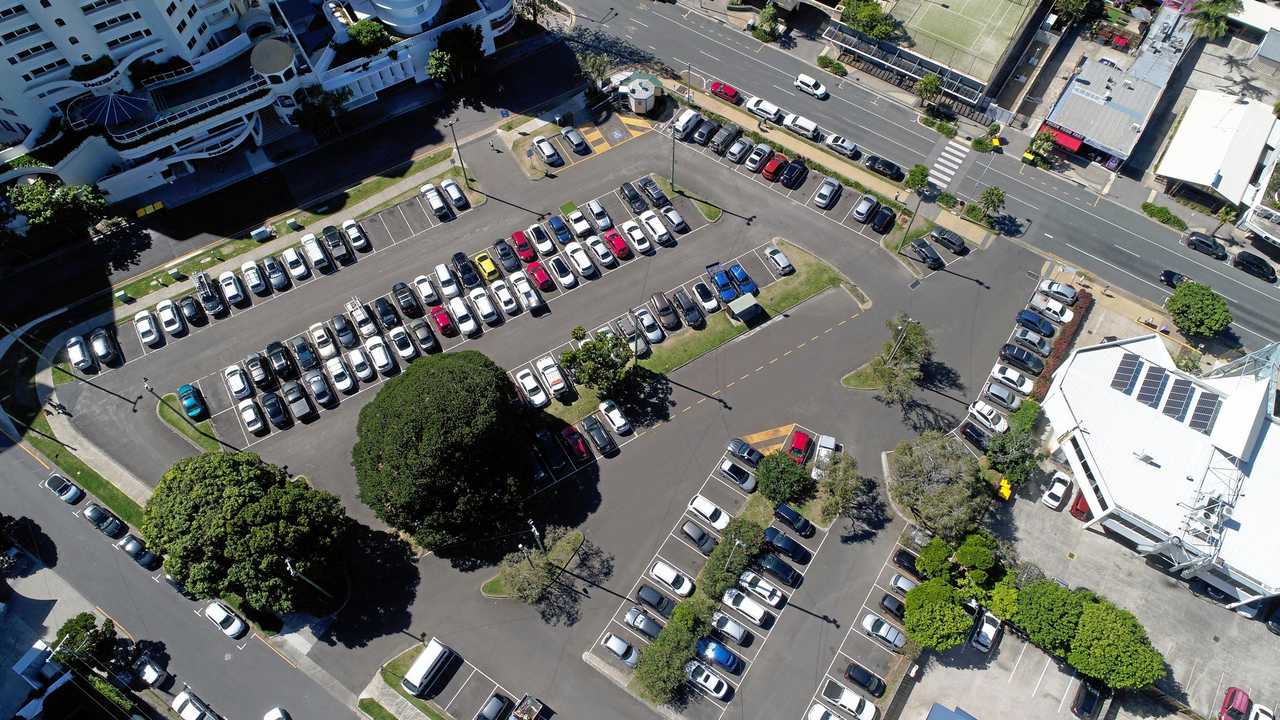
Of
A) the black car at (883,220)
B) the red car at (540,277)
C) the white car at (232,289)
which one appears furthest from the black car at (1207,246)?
the white car at (232,289)

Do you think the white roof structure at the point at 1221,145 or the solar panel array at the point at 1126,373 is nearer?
the solar panel array at the point at 1126,373

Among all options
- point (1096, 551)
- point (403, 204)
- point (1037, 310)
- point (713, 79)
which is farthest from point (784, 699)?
point (713, 79)

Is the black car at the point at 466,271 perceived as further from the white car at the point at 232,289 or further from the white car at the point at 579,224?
the white car at the point at 232,289

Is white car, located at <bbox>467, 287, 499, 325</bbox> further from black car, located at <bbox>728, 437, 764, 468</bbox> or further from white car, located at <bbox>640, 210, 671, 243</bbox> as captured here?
black car, located at <bbox>728, 437, 764, 468</bbox>

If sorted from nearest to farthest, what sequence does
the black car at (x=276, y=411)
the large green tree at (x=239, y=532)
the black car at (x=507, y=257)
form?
the large green tree at (x=239, y=532) < the black car at (x=276, y=411) < the black car at (x=507, y=257)

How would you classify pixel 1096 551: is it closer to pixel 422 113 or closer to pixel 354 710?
pixel 354 710
